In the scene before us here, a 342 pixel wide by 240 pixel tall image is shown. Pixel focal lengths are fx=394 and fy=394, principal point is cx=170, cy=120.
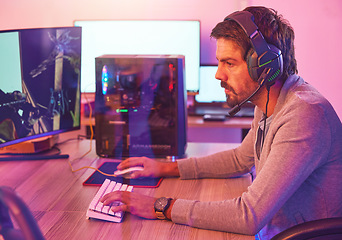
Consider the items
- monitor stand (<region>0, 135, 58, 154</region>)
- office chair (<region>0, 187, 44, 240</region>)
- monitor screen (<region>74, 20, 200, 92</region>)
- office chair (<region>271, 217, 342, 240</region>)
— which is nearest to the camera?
office chair (<region>0, 187, 44, 240</region>)

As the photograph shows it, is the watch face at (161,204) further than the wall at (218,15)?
No

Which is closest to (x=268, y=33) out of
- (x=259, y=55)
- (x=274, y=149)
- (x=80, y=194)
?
(x=259, y=55)

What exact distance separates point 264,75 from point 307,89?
14 cm

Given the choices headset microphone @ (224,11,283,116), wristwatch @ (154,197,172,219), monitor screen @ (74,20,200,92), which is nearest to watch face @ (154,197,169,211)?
wristwatch @ (154,197,172,219)

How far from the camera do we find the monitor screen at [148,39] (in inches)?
97.3

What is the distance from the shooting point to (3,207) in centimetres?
62

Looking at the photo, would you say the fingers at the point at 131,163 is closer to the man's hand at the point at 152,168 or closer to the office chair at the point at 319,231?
the man's hand at the point at 152,168

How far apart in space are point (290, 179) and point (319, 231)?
15 cm

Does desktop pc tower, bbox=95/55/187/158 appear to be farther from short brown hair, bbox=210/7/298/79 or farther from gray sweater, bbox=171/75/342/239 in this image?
gray sweater, bbox=171/75/342/239

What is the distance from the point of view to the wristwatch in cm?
119

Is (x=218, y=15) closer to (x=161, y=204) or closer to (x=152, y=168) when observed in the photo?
(x=152, y=168)

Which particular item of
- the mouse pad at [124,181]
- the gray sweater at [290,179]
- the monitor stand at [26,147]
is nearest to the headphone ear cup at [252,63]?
the gray sweater at [290,179]

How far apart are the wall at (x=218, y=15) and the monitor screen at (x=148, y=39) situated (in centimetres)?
25

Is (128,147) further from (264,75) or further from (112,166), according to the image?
(264,75)
